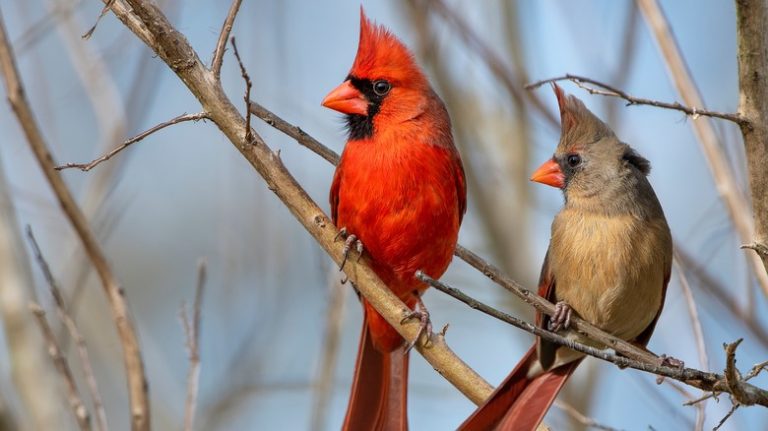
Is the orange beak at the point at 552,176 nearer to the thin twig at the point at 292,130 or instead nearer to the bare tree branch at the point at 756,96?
the thin twig at the point at 292,130

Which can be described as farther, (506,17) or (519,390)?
(506,17)

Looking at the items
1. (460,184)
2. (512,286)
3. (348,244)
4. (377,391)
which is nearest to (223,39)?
(348,244)

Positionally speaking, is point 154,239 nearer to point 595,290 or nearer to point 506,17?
point 506,17

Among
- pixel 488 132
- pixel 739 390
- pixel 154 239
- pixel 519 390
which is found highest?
pixel 154 239

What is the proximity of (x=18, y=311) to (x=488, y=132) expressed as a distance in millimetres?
2566

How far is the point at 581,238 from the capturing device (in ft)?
10.2

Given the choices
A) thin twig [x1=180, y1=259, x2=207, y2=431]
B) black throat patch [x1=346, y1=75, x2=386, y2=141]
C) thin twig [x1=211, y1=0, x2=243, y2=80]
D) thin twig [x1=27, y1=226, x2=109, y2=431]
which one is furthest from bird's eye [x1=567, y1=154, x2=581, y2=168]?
thin twig [x1=27, y1=226, x2=109, y2=431]

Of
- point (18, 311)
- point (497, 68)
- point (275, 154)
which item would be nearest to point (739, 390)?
point (275, 154)

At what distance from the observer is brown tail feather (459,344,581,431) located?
274cm

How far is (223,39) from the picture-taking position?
7.20 ft

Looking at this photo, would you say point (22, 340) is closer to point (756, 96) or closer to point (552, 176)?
point (552, 176)

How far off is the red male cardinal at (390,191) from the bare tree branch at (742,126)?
823 millimetres

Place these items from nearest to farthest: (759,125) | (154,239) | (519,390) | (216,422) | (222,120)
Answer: (759,125)
(222,120)
(519,390)
(216,422)
(154,239)

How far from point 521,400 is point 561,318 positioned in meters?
0.30
